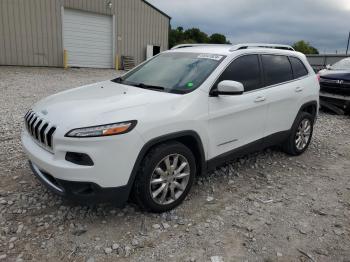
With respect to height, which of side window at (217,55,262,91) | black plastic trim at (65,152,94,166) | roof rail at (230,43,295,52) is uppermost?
roof rail at (230,43,295,52)

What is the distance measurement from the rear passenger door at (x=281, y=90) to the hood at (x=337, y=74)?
429cm

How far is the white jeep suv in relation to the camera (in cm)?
277

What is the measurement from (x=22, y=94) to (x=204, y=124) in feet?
25.2

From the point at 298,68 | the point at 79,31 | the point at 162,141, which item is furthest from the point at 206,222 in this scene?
the point at 79,31

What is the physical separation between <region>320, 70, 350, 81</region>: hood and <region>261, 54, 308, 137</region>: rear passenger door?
169 inches

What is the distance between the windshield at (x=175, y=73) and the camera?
3.58 metres

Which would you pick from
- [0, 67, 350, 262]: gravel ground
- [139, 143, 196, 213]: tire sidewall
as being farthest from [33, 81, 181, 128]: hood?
[0, 67, 350, 262]: gravel ground

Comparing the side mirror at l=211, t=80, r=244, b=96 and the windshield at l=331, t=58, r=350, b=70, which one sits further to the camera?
the windshield at l=331, t=58, r=350, b=70

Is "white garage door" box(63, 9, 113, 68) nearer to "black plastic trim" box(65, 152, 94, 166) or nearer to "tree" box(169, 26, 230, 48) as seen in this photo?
"black plastic trim" box(65, 152, 94, 166)

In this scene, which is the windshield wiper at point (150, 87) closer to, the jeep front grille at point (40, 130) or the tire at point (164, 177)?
the tire at point (164, 177)

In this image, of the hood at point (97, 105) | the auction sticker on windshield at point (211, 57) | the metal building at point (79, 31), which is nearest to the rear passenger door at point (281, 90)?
the auction sticker on windshield at point (211, 57)

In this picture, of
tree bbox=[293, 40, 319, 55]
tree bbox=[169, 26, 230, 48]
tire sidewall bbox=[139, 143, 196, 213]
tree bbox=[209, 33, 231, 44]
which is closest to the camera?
tire sidewall bbox=[139, 143, 196, 213]

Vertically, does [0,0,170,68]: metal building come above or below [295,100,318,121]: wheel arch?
above

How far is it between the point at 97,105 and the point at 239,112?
67.3 inches
